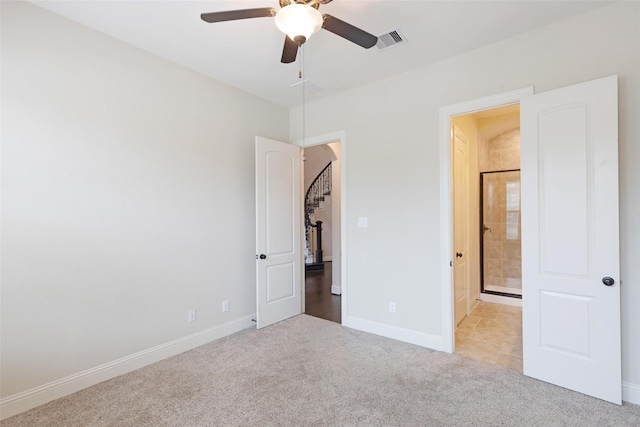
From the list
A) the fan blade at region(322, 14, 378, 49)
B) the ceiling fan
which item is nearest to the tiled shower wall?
the fan blade at region(322, 14, 378, 49)

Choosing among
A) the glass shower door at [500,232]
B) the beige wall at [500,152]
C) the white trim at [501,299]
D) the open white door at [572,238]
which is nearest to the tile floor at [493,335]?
the white trim at [501,299]

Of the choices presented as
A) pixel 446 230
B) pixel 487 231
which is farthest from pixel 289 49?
pixel 487 231

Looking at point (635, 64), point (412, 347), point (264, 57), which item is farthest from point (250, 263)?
point (635, 64)

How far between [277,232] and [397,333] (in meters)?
1.83

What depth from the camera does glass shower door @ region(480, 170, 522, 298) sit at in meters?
4.80

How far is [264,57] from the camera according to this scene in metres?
2.87

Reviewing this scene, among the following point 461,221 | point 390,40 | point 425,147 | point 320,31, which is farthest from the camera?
point 461,221

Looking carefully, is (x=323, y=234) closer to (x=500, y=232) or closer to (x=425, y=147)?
(x=500, y=232)

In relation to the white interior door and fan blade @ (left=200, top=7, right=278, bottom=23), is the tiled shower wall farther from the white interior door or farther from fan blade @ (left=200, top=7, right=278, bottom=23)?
fan blade @ (left=200, top=7, right=278, bottom=23)

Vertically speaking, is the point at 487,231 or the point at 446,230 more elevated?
the point at 446,230

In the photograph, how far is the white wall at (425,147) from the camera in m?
2.14

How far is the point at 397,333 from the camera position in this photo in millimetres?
3262

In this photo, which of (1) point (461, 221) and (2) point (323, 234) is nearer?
(1) point (461, 221)

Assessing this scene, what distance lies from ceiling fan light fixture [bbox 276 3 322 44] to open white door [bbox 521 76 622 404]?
1.92 metres
